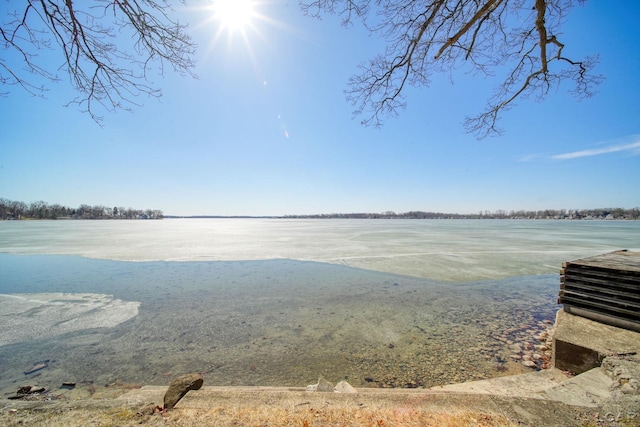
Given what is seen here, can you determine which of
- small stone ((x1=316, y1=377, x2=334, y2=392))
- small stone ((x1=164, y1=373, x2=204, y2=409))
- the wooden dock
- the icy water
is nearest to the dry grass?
small stone ((x1=164, y1=373, x2=204, y2=409))

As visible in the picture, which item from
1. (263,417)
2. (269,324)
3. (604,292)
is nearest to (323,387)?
(263,417)

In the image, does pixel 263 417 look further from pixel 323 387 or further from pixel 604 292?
pixel 604 292

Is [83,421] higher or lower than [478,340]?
higher

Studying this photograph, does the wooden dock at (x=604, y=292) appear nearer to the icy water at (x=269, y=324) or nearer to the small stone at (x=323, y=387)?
the icy water at (x=269, y=324)

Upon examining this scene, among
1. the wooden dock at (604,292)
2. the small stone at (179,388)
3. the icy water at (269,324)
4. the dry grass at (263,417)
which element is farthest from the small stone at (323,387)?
the wooden dock at (604,292)

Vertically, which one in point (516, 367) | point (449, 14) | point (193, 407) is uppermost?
point (449, 14)

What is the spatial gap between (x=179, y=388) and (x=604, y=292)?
19.0ft

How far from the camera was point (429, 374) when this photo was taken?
3527 mm

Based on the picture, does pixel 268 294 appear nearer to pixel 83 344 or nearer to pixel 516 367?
pixel 83 344

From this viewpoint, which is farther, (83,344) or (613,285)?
(83,344)

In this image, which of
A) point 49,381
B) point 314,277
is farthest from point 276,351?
point 314,277

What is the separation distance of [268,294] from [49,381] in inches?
169

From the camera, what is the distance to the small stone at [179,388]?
81.5 inches

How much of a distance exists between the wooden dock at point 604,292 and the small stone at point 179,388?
18.3 feet
